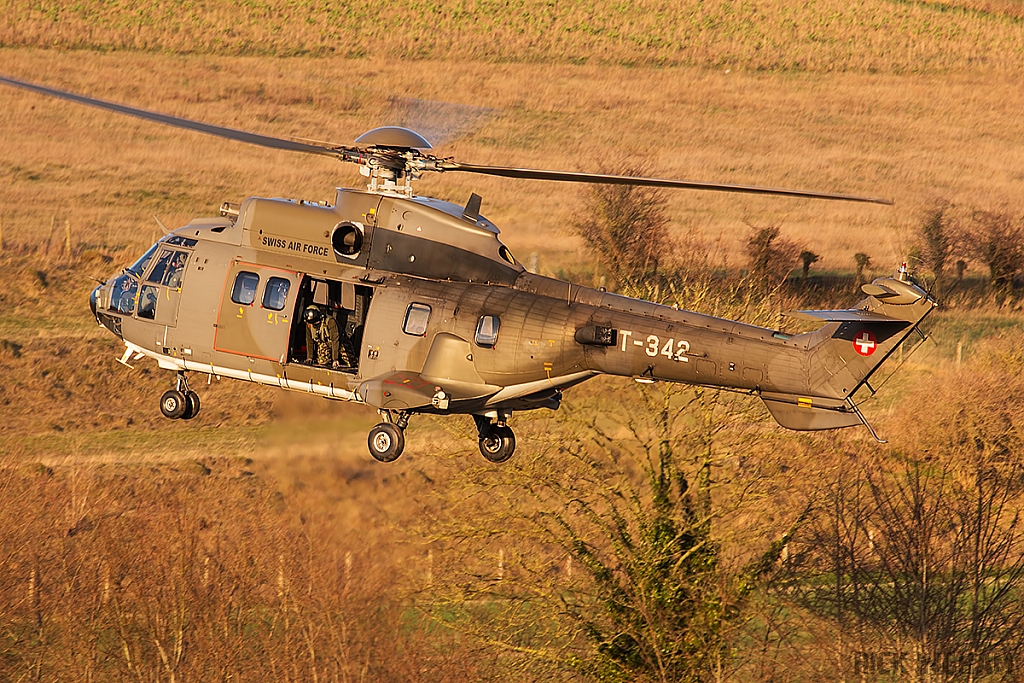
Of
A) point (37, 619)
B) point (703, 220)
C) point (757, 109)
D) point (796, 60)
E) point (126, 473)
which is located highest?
point (796, 60)

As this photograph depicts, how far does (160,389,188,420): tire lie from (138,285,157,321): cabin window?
5.43ft

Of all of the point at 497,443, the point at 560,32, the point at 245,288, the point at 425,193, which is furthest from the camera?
the point at 560,32

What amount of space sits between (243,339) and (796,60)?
3133 inches

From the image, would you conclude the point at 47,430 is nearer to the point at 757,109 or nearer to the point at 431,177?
the point at 431,177

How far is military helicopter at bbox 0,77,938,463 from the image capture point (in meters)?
24.1

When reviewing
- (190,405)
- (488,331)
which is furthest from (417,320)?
(190,405)

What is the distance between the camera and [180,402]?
28.7 metres

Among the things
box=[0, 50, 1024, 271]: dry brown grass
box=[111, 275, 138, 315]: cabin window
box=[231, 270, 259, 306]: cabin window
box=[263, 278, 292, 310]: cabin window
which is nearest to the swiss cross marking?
box=[263, 278, 292, 310]: cabin window

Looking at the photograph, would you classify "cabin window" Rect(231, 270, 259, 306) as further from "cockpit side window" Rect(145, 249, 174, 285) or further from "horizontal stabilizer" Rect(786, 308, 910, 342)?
"horizontal stabilizer" Rect(786, 308, 910, 342)

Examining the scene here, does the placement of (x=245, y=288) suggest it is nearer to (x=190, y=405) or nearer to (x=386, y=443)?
(x=190, y=405)

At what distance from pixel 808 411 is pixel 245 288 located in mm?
10775

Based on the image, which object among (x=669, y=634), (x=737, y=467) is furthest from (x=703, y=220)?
(x=669, y=634)

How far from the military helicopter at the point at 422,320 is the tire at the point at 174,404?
30.8 inches

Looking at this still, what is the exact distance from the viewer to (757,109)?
93.5 m
